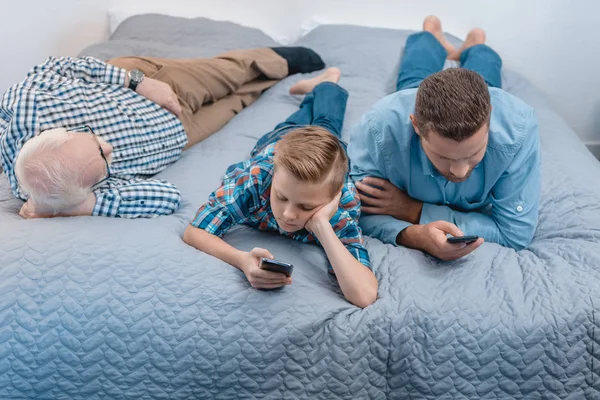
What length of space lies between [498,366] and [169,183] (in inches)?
34.2

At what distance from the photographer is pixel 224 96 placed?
206 cm

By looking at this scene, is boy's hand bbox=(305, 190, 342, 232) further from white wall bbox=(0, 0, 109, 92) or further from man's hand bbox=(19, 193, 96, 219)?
white wall bbox=(0, 0, 109, 92)

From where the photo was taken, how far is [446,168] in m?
1.24

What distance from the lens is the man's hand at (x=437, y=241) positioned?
126 cm

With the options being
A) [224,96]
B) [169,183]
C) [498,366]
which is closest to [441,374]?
[498,366]

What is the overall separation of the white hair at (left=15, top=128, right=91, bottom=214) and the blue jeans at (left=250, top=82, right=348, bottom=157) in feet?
1.65

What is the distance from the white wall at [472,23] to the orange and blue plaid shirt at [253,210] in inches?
58.6

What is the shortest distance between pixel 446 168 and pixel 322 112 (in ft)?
2.09

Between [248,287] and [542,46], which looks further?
[542,46]

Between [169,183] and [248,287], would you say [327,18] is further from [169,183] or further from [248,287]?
[248,287]

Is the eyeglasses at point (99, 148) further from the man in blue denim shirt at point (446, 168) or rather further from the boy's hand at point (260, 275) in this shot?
the man in blue denim shirt at point (446, 168)

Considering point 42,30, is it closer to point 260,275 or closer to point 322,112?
point 322,112

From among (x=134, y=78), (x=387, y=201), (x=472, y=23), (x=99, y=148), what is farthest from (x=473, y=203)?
(x=472, y=23)

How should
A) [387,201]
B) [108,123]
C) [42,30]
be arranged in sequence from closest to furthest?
[387,201] < [108,123] < [42,30]
